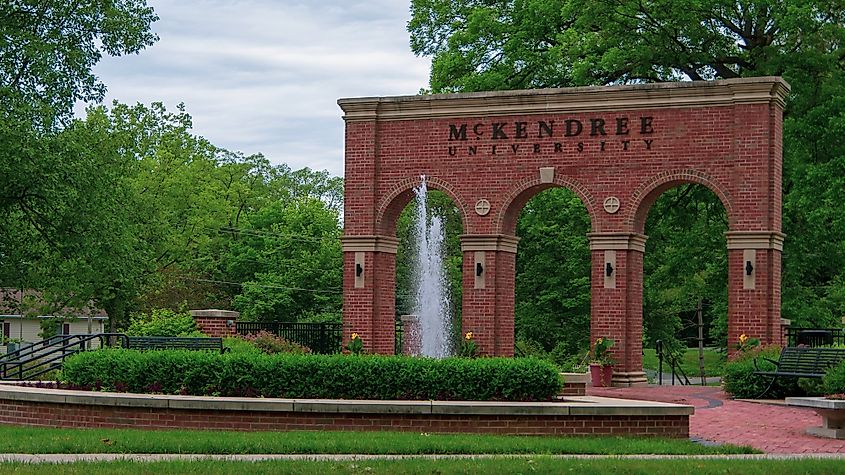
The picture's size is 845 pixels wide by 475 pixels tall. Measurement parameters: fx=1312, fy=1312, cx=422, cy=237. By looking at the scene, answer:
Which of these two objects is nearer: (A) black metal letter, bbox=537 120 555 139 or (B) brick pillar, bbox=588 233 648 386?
(B) brick pillar, bbox=588 233 648 386

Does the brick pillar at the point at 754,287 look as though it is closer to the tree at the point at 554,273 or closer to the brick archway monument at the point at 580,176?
the brick archway monument at the point at 580,176

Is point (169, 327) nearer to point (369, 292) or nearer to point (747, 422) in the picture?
point (369, 292)

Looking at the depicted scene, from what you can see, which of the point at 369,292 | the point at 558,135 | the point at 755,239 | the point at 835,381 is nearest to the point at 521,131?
the point at 558,135

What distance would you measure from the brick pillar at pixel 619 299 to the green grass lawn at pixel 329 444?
11426 millimetres

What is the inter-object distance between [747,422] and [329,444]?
22.7 ft

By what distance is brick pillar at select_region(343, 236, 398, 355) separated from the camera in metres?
28.0

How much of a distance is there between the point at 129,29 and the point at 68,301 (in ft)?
47.7

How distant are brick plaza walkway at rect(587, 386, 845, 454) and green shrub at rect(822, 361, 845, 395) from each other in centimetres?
46

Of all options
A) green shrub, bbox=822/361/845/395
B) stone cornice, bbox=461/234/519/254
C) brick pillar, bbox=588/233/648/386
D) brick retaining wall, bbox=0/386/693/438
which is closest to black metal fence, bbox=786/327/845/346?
brick pillar, bbox=588/233/648/386

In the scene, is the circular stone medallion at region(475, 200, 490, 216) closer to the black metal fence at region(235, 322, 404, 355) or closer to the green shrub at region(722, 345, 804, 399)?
the black metal fence at region(235, 322, 404, 355)

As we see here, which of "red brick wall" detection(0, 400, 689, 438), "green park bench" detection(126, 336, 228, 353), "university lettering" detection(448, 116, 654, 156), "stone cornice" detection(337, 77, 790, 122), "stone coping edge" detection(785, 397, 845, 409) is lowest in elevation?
"red brick wall" detection(0, 400, 689, 438)

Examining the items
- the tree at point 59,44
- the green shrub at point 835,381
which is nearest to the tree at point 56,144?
the tree at point 59,44

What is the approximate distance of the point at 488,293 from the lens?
27266mm

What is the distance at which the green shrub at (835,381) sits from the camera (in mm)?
17547
